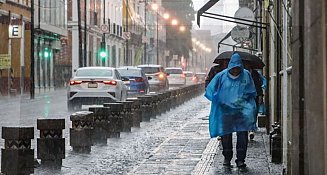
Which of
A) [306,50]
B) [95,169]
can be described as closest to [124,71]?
[95,169]

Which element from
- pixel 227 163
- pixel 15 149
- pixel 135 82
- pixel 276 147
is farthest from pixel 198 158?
pixel 135 82

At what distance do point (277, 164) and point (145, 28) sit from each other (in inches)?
2985

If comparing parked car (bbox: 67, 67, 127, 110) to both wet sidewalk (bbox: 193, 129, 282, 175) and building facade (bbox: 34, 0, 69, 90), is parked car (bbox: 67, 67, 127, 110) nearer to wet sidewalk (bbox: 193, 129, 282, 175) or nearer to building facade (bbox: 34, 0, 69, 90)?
wet sidewalk (bbox: 193, 129, 282, 175)

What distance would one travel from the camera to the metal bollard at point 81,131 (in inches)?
545

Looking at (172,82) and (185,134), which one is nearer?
(185,134)

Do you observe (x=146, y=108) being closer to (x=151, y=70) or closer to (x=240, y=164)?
(x=240, y=164)

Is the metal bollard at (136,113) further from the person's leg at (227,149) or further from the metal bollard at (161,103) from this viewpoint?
the person's leg at (227,149)

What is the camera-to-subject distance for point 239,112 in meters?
11.3

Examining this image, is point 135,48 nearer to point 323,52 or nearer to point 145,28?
point 145,28

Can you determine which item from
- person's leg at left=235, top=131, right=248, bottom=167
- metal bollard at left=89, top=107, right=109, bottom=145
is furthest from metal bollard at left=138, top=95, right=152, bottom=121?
person's leg at left=235, top=131, right=248, bottom=167

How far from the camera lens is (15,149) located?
10.2 metres

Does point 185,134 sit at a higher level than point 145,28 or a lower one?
lower

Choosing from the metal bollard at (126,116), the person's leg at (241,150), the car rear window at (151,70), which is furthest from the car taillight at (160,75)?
the person's leg at (241,150)

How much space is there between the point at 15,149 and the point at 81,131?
3.64 metres
